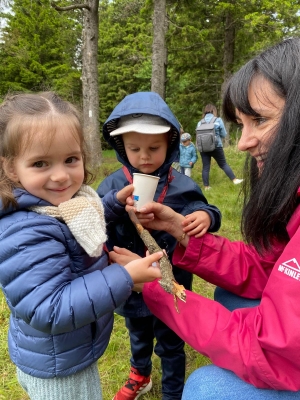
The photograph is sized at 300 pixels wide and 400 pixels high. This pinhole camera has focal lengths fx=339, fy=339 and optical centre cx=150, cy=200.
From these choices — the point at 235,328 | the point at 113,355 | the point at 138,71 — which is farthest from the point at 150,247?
the point at 138,71

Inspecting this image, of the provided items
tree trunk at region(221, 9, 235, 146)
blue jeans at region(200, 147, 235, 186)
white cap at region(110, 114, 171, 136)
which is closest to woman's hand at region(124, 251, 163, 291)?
white cap at region(110, 114, 171, 136)

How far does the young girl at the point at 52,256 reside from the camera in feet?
3.70

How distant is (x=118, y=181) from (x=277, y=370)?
1.29 meters

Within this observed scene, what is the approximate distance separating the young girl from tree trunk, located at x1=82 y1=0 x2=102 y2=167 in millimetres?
8725

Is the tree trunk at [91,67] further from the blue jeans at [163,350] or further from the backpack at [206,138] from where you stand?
the blue jeans at [163,350]

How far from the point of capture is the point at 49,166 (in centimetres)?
126

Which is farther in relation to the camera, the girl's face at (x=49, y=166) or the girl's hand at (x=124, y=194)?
the girl's hand at (x=124, y=194)

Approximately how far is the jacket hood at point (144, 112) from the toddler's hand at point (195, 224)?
1.12 feet

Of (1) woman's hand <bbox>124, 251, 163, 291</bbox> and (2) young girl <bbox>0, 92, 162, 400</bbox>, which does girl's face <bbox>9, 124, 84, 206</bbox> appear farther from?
(1) woman's hand <bbox>124, 251, 163, 291</bbox>

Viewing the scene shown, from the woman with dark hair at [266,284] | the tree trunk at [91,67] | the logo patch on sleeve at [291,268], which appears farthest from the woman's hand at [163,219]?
the tree trunk at [91,67]

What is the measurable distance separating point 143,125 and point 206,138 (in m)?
5.70

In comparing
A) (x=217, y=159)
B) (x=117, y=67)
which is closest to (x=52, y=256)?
(x=217, y=159)

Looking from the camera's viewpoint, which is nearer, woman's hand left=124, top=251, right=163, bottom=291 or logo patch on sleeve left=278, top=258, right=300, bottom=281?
logo patch on sleeve left=278, top=258, right=300, bottom=281

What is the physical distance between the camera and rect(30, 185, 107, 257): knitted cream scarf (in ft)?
4.01
